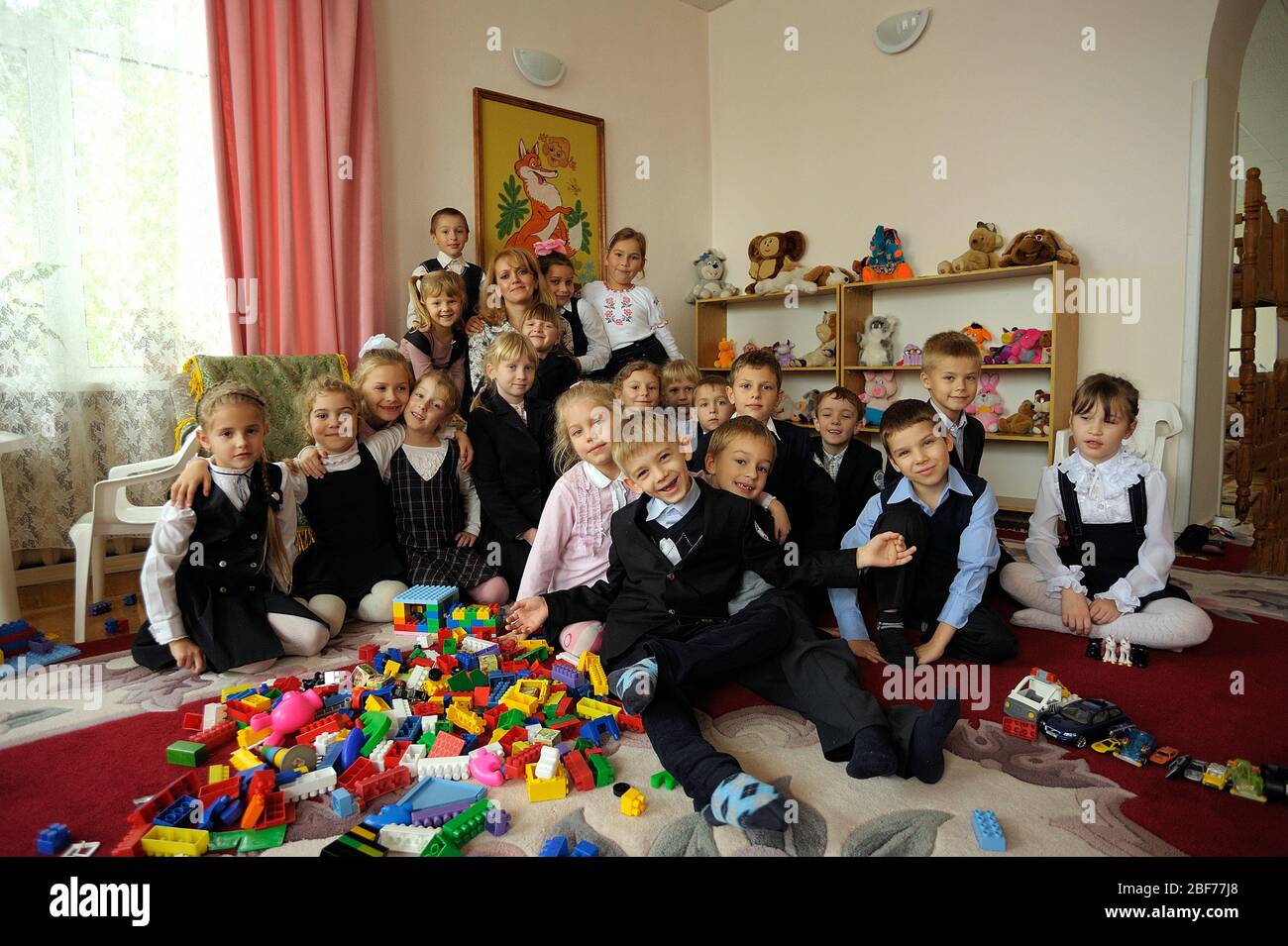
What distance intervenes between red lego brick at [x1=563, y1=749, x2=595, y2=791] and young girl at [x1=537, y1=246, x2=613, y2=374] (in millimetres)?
2353

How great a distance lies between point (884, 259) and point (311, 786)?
4.02 meters

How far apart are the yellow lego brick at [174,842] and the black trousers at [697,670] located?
776 mm

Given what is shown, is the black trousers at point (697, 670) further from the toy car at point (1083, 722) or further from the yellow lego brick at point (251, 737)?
the yellow lego brick at point (251, 737)

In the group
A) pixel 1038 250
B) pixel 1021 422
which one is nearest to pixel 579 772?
pixel 1021 422

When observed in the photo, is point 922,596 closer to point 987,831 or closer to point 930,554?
point 930,554

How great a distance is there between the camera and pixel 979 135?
433 cm

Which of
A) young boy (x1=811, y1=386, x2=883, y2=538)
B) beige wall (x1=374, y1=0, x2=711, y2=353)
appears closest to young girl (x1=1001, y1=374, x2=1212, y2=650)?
young boy (x1=811, y1=386, x2=883, y2=538)

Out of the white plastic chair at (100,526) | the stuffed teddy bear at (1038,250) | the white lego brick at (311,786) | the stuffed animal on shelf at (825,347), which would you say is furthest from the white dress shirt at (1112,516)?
the white plastic chair at (100,526)

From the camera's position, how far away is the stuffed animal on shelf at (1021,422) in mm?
4070

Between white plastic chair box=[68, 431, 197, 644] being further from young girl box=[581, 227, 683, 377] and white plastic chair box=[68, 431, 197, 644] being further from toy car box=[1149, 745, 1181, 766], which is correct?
toy car box=[1149, 745, 1181, 766]

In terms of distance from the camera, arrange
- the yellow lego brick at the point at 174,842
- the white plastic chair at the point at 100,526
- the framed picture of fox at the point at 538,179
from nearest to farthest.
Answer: the yellow lego brick at the point at 174,842, the white plastic chair at the point at 100,526, the framed picture of fox at the point at 538,179

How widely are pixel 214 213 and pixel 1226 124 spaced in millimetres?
4548

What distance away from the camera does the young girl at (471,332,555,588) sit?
109 inches
